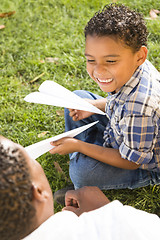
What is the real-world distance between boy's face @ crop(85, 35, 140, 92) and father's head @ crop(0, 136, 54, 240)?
69cm

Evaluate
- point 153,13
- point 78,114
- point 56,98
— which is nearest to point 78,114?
point 78,114

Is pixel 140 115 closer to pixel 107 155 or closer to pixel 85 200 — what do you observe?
pixel 107 155

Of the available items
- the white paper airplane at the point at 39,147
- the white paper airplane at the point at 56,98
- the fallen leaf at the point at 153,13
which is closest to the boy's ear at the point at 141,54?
the white paper airplane at the point at 56,98

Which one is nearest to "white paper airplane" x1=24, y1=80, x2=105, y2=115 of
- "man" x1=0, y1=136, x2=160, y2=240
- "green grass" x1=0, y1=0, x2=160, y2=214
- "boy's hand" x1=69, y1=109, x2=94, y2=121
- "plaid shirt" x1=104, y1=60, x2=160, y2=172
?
"boy's hand" x1=69, y1=109, x2=94, y2=121

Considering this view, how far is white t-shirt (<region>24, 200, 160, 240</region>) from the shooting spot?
1.01m

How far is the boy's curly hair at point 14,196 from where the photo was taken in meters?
0.98

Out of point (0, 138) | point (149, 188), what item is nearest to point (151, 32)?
point (149, 188)

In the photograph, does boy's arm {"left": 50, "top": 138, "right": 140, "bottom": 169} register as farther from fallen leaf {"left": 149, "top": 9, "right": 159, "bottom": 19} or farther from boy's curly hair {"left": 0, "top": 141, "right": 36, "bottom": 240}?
fallen leaf {"left": 149, "top": 9, "right": 159, "bottom": 19}

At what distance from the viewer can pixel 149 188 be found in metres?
2.06

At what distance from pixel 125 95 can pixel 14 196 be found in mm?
859

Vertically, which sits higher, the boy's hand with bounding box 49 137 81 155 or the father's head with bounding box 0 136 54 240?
the father's head with bounding box 0 136 54 240

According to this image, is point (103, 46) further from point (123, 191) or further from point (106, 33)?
point (123, 191)

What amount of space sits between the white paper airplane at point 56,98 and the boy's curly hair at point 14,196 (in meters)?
0.79

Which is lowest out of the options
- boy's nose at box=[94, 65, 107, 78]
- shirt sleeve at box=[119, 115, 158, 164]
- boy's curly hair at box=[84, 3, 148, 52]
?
shirt sleeve at box=[119, 115, 158, 164]
